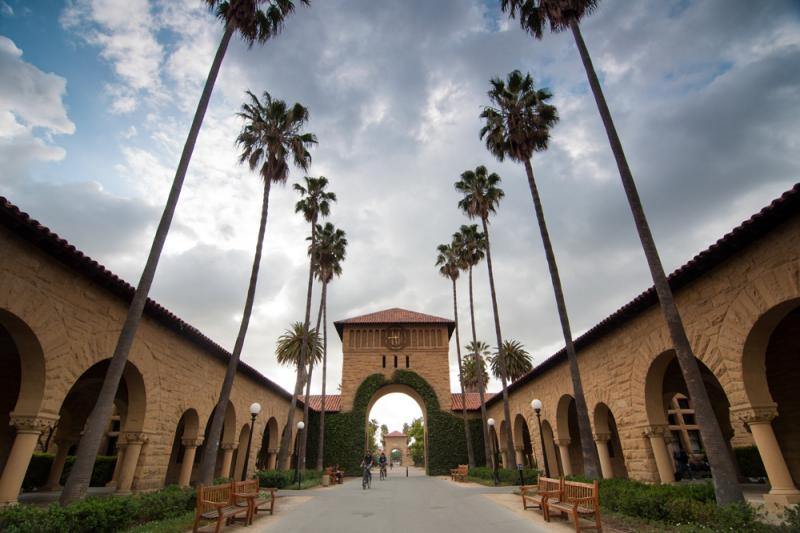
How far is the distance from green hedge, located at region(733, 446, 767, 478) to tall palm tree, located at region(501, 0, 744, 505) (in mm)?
14086

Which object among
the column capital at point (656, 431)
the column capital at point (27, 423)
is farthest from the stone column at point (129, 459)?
the column capital at point (656, 431)

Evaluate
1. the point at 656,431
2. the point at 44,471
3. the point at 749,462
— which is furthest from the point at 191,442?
the point at 749,462

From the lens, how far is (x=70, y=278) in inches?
365

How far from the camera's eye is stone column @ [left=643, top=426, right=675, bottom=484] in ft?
38.8

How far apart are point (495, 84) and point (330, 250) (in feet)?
56.8

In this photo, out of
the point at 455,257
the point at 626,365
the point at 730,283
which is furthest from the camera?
the point at 455,257

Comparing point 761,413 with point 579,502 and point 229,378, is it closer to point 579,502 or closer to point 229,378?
point 579,502

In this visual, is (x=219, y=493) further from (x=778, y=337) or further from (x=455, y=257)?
(x=455, y=257)

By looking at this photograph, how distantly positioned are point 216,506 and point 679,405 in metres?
32.7

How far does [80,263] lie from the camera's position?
909 centimetres

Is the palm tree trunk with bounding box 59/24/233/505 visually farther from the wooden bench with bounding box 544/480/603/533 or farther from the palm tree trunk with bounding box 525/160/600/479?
the palm tree trunk with bounding box 525/160/600/479

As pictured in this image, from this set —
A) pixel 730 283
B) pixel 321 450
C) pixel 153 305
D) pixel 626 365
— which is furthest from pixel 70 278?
pixel 321 450

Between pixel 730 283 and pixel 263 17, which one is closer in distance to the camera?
pixel 730 283

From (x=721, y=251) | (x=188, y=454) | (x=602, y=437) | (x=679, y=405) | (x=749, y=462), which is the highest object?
(x=721, y=251)
